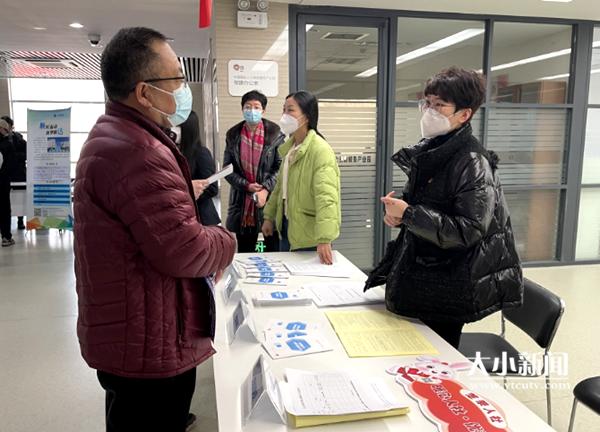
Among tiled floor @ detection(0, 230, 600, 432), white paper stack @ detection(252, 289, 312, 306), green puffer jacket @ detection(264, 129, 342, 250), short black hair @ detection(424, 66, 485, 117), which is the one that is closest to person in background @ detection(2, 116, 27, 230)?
tiled floor @ detection(0, 230, 600, 432)

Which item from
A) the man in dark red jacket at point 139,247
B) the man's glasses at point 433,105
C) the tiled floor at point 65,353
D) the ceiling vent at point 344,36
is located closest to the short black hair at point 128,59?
the man in dark red jacket at point 139,247

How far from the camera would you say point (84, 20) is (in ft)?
17.8

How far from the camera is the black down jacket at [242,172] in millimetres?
3289

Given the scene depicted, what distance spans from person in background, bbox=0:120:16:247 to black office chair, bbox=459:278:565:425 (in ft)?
20.5

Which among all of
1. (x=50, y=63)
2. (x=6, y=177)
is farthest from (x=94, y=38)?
(x=50, y=63)

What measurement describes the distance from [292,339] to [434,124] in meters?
0.89

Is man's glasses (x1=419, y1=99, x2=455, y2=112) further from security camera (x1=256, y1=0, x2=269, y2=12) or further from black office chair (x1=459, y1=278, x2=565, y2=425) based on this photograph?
security camera (x1=256, y1=0, x2=269, y2=12)

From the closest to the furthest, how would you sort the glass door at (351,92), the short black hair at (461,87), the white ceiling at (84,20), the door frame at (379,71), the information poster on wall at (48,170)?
the short black hair at (461,87) < the door frame at (379,71) < the glass door at (351,92) < the white ceiling at (84,20) < the information poster on wall at (48,170)

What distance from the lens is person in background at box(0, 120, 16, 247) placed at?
6.25 m

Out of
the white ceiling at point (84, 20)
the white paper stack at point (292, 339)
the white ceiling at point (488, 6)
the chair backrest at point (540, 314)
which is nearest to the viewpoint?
the white paper stack at point (292, 339)

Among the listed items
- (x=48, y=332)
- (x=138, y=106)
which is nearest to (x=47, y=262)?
(x=48, y=332)

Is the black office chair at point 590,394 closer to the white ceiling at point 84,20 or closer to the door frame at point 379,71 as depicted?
the door frame at point 379,71

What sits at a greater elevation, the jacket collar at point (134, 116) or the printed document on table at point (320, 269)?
the jacket collar at point (134, 116)

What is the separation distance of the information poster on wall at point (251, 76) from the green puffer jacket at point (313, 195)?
1853 millimetres
